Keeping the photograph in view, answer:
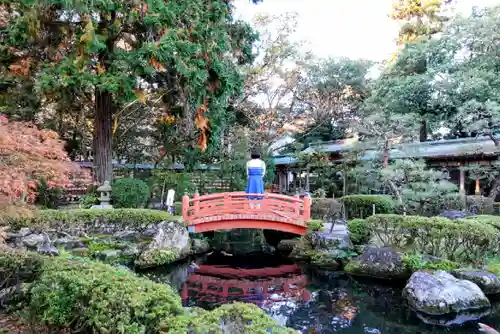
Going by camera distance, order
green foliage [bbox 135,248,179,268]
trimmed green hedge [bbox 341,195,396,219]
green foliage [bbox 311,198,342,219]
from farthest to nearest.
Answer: green foliage [bbox 311,198,342,219], trimmed green hedge [bbox 341,195,396,219], green foliage [bbox 135,248,179,268]

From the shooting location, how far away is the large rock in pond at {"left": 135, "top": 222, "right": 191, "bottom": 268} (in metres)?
9.02

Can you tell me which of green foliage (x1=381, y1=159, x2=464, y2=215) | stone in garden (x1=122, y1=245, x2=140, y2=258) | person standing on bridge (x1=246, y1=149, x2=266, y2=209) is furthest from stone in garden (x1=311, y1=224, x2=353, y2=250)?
stone in garden (x1=122, y1=245, x2=140, y2=258)

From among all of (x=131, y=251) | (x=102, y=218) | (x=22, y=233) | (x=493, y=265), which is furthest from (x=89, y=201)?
(x=493, y=265)

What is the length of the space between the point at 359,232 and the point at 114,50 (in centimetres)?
839

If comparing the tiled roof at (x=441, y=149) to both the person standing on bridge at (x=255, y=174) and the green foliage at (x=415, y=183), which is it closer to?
the green foliage at (x=415, y=183)

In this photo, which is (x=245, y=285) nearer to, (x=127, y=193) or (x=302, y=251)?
(x=302, y=251)

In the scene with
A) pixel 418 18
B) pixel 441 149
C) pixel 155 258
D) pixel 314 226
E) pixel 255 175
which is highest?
pixel 418 18

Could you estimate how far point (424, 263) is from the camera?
7.76 meters

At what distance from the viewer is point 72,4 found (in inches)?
374

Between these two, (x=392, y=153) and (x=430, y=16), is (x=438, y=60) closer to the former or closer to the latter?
(x=392, y=153)

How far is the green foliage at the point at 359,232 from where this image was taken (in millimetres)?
9375

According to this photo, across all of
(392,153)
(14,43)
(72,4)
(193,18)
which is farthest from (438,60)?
(14,43)

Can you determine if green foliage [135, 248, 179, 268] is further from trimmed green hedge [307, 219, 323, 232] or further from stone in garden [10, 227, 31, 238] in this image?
trimmed green hedge [307, 219, 323, 232]

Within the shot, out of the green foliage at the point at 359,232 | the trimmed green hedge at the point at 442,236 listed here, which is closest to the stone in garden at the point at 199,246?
the green foliage at the point at 359,232
